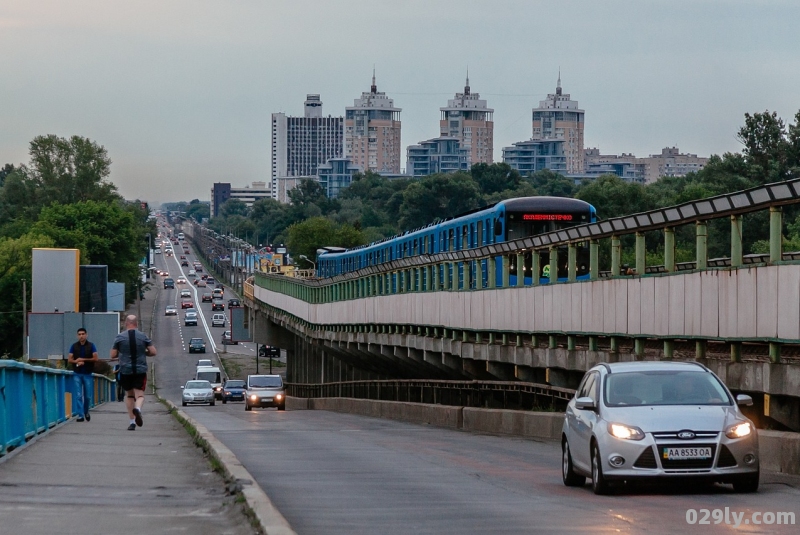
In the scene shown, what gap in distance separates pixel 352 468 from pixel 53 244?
13200 centimetres

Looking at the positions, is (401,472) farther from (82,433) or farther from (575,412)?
(82,433)

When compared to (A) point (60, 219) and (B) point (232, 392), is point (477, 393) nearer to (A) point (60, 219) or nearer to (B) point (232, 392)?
(B) point (232, 392)

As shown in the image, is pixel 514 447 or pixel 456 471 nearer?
pixel 456 471

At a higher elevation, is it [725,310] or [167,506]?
[725,310]

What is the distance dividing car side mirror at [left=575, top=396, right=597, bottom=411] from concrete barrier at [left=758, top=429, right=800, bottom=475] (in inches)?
111

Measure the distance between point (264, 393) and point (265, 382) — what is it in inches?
50.4

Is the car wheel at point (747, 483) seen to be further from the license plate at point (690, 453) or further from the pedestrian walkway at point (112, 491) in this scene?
the pedestrian walkway at point (112, 491)

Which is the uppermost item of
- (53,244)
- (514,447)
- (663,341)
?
(53,244)

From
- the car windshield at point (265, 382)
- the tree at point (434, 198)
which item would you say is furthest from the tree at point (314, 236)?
the car windshield at point (265, 382)

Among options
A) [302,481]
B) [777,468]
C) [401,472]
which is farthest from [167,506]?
[777,468]

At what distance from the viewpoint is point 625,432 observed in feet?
43.3

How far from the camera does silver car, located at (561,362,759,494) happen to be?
13.0 meters

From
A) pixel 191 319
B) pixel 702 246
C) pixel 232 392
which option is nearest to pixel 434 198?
pixel 191 319

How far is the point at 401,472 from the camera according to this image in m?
16.8
